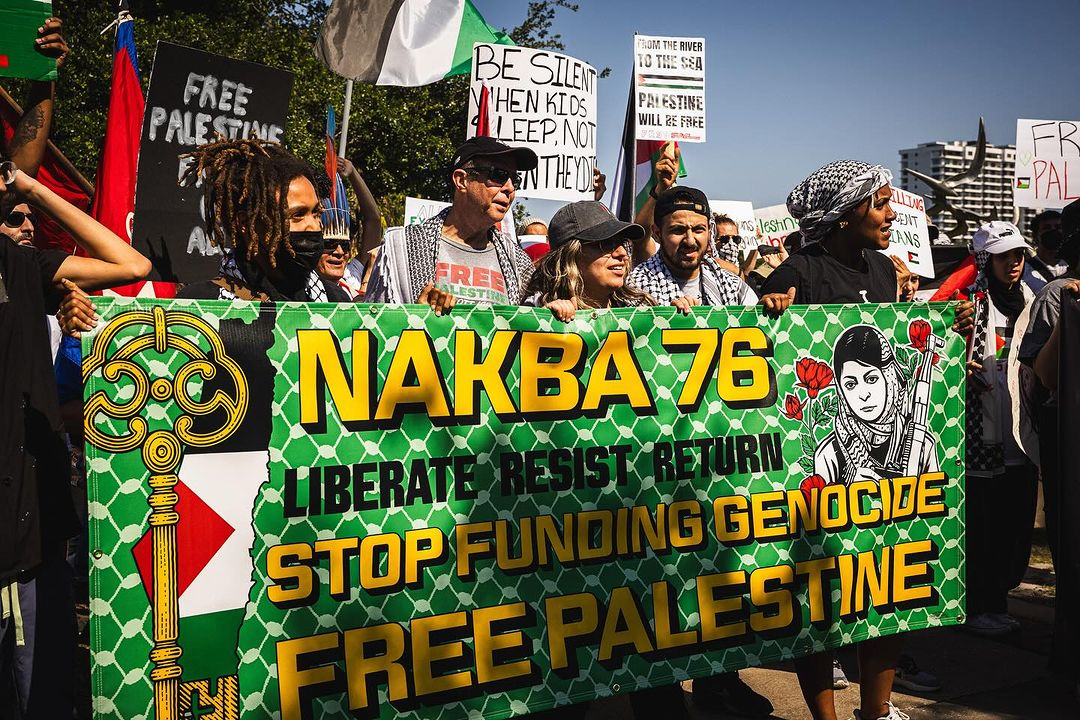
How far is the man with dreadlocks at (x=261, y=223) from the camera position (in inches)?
116

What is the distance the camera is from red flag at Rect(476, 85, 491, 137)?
666 cm

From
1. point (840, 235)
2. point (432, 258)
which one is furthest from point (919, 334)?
point (432, 258)

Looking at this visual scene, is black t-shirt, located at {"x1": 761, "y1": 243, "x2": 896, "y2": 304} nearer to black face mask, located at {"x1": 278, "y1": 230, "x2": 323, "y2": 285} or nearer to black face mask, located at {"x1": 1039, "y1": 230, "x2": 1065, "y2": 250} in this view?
black face mask, located at {"x1": 278, "y1": 230, "x2": 323, "y2": 285}

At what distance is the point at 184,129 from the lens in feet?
16.4

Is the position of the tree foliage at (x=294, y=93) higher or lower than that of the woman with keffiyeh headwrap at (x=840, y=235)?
higher

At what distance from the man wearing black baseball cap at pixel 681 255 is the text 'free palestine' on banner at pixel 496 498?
0.80m

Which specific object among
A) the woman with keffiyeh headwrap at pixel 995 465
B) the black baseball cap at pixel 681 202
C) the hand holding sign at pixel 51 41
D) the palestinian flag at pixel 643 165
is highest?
the palestinian flag at pixel 643 165

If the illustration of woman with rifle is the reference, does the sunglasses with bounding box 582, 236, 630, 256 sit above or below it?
above

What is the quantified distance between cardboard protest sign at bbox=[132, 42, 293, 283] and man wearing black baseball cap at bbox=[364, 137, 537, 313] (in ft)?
4.15

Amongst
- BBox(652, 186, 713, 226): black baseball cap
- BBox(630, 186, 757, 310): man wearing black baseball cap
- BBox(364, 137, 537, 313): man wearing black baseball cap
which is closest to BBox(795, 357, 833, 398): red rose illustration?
BBox(630, 186, 757, 310): man wearing black baseball cap

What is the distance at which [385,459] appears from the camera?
2.76 meters

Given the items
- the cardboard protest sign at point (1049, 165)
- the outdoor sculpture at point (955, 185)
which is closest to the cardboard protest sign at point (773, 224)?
the outdoor sculpture at point (955, 185)

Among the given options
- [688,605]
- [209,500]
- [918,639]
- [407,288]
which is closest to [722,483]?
[688,605]

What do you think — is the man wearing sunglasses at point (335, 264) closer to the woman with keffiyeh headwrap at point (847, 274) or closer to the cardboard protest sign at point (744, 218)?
the woman with keffiyeh headwrap at point (847, 274)
